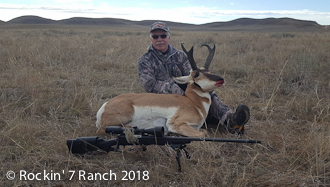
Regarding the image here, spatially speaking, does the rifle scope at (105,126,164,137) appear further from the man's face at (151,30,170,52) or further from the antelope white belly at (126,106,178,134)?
the man's face at (151,30,170,52)

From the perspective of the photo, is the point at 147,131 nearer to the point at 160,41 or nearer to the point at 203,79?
the point at 203,79

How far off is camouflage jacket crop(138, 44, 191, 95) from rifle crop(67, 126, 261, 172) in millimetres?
1829

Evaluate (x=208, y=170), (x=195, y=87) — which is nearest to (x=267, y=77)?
(x=195, y=87)

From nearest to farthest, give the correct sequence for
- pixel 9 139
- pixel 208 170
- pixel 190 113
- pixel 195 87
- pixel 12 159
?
1. pixel 208 170
2. pixel 12 159
3. pixel 9 139
4. pixel 190 113
5. pixel 195 87

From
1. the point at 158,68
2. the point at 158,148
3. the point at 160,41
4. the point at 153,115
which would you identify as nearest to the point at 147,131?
the point at 158,148

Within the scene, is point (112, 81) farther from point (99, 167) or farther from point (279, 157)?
point (279, 157)

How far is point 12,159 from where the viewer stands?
3.13 metres

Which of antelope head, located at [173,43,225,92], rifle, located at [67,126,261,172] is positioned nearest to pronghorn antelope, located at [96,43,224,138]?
antelope head, located at [173,43,225,92]

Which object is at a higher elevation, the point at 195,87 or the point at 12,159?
the point at 195,87

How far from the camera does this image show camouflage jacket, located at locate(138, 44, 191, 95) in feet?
15.8

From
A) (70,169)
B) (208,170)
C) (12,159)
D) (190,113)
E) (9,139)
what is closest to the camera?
(208,170)

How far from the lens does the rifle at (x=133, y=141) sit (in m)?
2.78

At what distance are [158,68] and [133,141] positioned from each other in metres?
2.48

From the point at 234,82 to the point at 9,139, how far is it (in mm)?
5467
